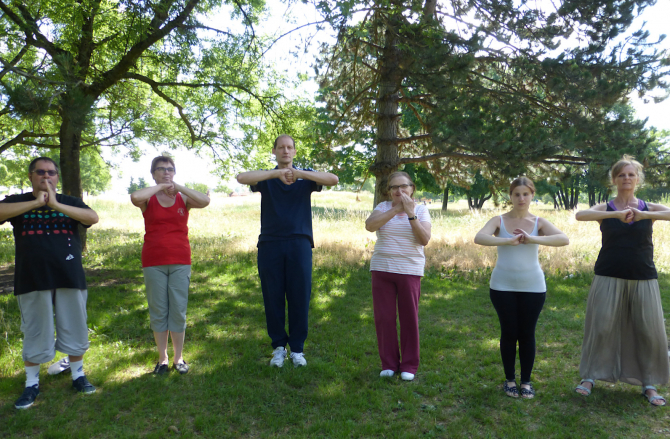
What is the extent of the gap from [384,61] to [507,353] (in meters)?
6.05

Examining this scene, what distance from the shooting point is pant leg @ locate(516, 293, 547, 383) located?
3.55 m

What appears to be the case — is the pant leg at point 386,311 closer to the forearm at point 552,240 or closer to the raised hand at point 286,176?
the raised hand at point 286,176

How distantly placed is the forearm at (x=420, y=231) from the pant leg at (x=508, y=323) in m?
0.75

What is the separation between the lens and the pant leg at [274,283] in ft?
13.5

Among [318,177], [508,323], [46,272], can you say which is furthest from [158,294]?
[508,323]

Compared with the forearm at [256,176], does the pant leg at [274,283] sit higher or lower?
lower

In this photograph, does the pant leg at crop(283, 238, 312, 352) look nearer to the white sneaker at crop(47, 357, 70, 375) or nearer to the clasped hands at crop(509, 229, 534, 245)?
the clasped hands at crop(509, 229, 534, 245)

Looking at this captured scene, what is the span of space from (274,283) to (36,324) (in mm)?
2037

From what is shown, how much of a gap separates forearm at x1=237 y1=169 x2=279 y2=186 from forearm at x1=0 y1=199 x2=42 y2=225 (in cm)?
168

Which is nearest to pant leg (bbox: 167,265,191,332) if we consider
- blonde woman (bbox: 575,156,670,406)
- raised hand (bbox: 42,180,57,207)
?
raised hand (bbox: 42,180,57,207)

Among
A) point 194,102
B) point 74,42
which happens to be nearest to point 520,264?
point 74,42

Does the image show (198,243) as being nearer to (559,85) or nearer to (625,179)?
(559,85)

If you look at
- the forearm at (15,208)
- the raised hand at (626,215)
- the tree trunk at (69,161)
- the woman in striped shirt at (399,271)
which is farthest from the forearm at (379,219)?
the tree trunk at (69,161)

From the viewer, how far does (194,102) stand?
1241cm
